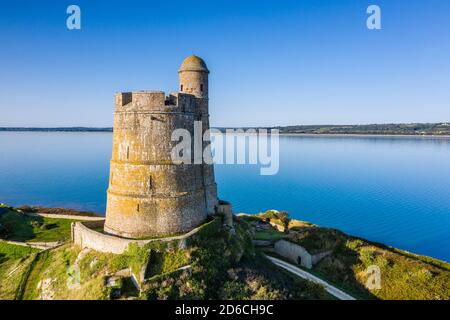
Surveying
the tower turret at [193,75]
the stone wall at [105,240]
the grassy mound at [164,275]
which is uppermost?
the tower turret at [193,75]

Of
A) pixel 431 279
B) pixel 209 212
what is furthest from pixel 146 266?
pixel 431 279

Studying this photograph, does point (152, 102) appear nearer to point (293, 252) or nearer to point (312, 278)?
point (312, 278)

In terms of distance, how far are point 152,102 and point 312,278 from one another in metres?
15.5

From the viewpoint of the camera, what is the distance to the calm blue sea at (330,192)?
44875 mm

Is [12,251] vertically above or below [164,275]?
below

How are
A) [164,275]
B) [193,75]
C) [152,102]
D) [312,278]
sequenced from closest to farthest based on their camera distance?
[164,275] → [152,102] → [193,75] → [312,278]

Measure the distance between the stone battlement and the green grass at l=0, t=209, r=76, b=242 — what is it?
16260 millimetres

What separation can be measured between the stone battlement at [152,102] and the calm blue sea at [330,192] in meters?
A: 31.5

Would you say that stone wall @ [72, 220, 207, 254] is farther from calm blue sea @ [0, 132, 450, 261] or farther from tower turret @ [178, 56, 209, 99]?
calm blue sea @ [0, 132, 450, 261]

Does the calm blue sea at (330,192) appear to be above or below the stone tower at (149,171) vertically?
below

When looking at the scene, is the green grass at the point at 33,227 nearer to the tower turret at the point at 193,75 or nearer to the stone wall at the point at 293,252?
the tower turret at the point at 193,75

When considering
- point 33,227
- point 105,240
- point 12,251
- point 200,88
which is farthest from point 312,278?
point 33,227

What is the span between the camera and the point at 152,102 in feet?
63.6

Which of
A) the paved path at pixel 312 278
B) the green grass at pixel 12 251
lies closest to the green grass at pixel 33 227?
the green grass at pixel 12 251
